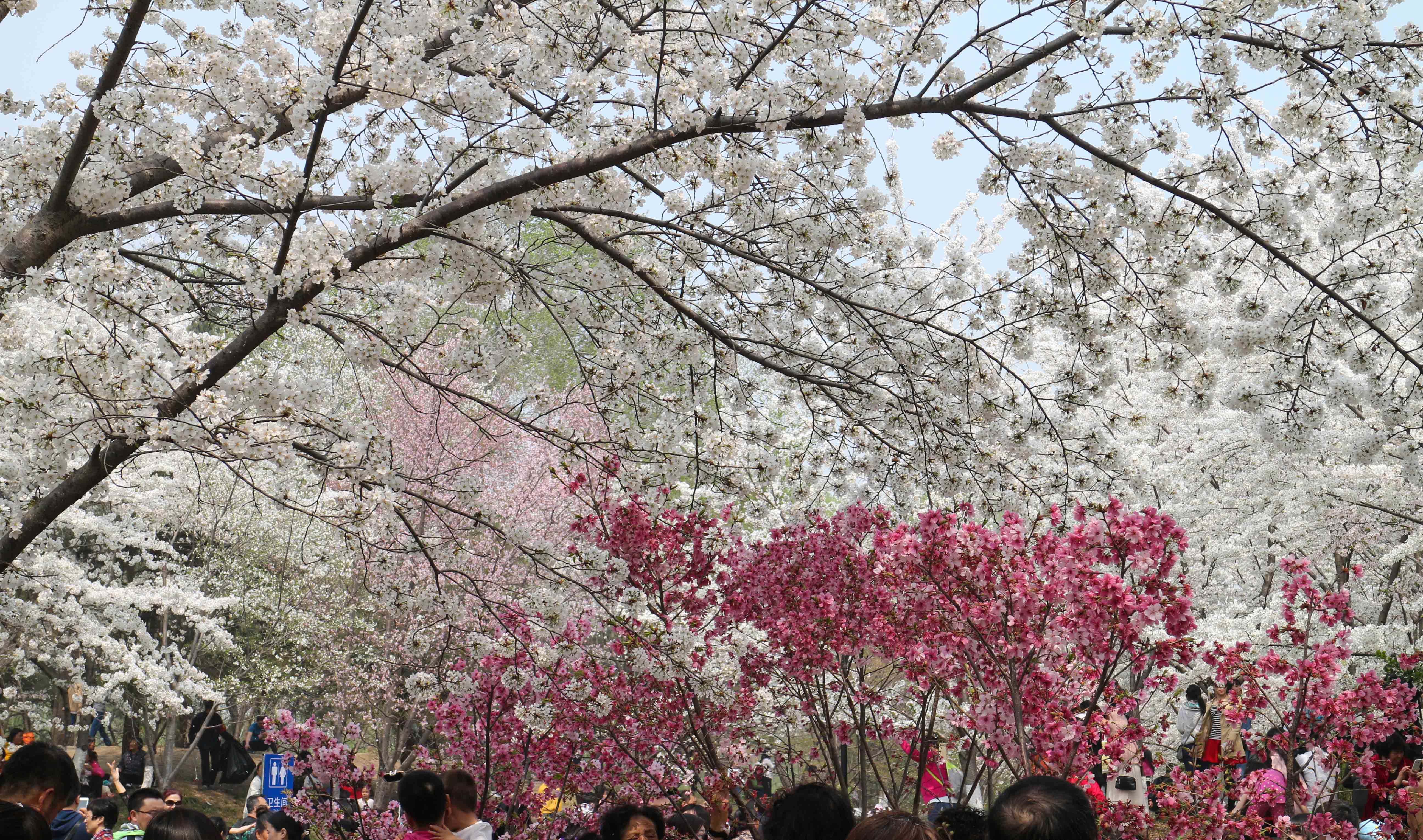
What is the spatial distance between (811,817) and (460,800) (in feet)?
5.67

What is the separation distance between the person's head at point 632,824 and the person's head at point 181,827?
164 centimetres

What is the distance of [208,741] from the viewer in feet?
53.9

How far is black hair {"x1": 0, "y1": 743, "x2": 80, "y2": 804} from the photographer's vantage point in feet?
11.1

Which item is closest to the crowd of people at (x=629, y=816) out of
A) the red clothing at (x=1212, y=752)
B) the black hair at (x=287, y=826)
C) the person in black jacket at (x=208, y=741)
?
the black hair at (x=287, y=826)

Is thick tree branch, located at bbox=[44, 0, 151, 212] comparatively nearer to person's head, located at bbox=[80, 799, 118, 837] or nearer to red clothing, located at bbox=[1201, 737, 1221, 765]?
person's head, located at bbox=[80, 799, 118, 837]

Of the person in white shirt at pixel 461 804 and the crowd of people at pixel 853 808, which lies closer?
the crowd of people at pixel 853 808

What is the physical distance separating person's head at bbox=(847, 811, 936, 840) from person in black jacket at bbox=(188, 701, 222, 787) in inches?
611

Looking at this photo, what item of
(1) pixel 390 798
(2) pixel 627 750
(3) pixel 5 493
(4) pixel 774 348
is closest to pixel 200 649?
(1) pixel 390 798

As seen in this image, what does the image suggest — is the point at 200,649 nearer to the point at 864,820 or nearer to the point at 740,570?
the point at 740,570

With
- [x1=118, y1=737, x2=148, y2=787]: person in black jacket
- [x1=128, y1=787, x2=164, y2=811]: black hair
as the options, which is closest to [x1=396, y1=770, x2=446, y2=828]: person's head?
[x1=128, y1=787, x2=164, y2=811]: black hair

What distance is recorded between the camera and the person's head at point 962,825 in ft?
→ 9.59

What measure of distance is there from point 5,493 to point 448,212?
7238 mm

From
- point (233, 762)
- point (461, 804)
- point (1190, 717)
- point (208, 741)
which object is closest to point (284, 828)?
point (461, 804)

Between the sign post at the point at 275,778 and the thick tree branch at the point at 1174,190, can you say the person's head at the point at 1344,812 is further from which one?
the sign post at the point at 275,778
